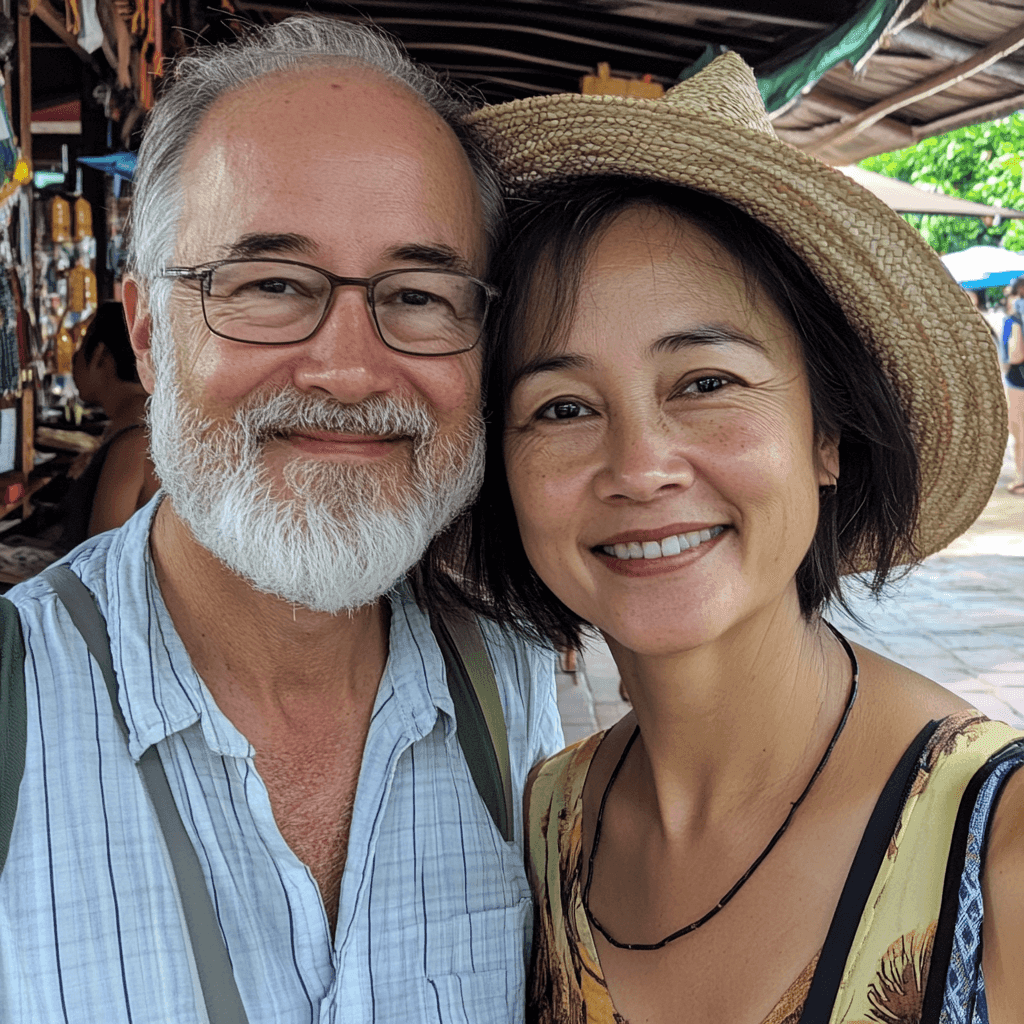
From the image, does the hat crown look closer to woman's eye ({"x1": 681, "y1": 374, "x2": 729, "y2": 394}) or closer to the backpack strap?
woman's eye ({"x1": 681, "y1": 374, "x2": 729, "y2": 394})

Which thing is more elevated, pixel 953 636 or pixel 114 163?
pixel 114 163

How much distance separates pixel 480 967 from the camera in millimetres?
1605

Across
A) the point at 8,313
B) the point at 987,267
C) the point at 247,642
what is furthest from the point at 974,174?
the point at 247,642

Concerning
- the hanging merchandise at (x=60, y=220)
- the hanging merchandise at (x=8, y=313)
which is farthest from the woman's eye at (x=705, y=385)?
the hanging merchandise at (x=60, y=220)

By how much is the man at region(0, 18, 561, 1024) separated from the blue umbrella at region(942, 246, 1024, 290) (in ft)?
61.2

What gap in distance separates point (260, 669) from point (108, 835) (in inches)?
16.3

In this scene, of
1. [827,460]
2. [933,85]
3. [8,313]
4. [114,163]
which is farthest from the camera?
[933,85]

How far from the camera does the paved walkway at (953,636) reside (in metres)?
5.41

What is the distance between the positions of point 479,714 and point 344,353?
69 cm

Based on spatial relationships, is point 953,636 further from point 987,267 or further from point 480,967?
point 987,267

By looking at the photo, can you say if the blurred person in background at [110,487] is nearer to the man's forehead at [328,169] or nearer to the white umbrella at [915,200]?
the man's forehead at [328,169]

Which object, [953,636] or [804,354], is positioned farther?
[953,636]

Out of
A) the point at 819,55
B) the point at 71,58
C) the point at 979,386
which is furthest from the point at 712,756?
the point at 71,58

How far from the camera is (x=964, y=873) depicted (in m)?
1.21
